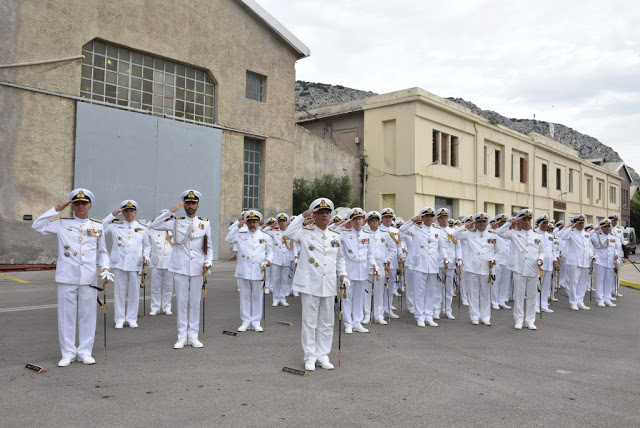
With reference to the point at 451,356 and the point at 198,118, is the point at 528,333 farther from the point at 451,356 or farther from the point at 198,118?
the point at 198,118

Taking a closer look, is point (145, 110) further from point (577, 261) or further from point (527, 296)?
point (577, 261)

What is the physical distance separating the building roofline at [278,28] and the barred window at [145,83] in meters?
3.97

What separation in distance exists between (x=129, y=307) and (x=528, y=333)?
283 inches

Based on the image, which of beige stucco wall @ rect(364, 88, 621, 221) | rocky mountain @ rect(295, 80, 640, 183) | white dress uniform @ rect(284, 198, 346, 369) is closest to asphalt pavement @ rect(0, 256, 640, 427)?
white dress uniform @ rect(284, 198, 346, 369)

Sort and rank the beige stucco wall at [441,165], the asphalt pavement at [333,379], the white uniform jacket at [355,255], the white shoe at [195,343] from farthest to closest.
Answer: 1. the beige stucco wall at [441,165]
2. the white uniform jacket at [355,255]
3. the white shoe at [195,343]
4. the asphalt pavement at [333,379]

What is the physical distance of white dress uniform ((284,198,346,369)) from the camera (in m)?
6.12

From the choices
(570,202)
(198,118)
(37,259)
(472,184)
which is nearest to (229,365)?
(37,259)

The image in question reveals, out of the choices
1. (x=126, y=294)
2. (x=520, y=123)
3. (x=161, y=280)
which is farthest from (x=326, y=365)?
(x=520, y=123)

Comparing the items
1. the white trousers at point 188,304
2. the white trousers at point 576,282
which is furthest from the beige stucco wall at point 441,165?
the white trousers at point 188,304

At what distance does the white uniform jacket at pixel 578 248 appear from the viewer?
12.1m

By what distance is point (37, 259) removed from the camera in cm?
1605

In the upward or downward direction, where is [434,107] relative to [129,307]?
upward

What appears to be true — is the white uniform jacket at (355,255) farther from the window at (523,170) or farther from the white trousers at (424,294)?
the window at (523,170)

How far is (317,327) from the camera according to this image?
625cm
